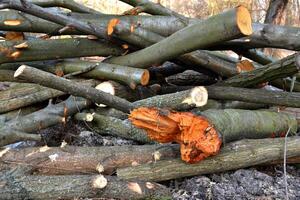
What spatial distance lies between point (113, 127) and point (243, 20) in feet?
5.41

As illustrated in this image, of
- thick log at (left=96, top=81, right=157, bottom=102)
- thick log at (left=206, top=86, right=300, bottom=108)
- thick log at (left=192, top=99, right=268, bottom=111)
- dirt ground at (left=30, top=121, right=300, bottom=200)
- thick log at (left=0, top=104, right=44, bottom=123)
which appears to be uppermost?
thick log at (left=206, top=86, right=300, bottom=108)

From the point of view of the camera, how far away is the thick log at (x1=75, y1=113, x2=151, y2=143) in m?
3.80

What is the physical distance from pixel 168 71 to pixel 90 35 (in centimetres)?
107

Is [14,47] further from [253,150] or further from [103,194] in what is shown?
[253,150]

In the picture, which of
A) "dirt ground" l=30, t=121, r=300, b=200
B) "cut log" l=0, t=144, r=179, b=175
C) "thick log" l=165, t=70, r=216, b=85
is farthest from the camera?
"thick log" l=165, t=70, r=216, b=85

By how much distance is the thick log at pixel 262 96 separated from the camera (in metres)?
3.86

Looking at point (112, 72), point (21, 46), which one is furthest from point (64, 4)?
point (112, 72)

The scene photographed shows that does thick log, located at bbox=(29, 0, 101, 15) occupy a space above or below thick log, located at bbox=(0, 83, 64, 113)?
above

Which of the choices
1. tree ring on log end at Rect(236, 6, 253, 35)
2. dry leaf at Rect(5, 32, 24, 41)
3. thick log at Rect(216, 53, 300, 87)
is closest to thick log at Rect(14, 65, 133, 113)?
tree ring on log end at Rect(236, 6, 253, 35)

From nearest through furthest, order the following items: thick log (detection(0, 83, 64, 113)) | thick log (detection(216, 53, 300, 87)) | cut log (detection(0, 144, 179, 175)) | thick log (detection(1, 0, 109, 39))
A: cut log (detection(0, 144, 179, 175)) → thick log (detection(216, 53, 300, 87)) → thick log (detection(1, 0, 109, 39)) → thick log (detection(0, 83, 64, 113))

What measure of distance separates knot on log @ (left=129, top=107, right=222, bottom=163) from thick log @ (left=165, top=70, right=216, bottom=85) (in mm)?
1882

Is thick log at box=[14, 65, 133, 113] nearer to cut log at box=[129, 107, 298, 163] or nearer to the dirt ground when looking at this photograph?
cut log at box=[129, 107, 298, 163]

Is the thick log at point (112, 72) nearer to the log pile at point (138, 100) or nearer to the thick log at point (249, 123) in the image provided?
the log pile at point (138, 100)

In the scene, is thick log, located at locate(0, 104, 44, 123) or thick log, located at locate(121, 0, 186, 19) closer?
thick log, located at locate(0, 104, 44, 123)
